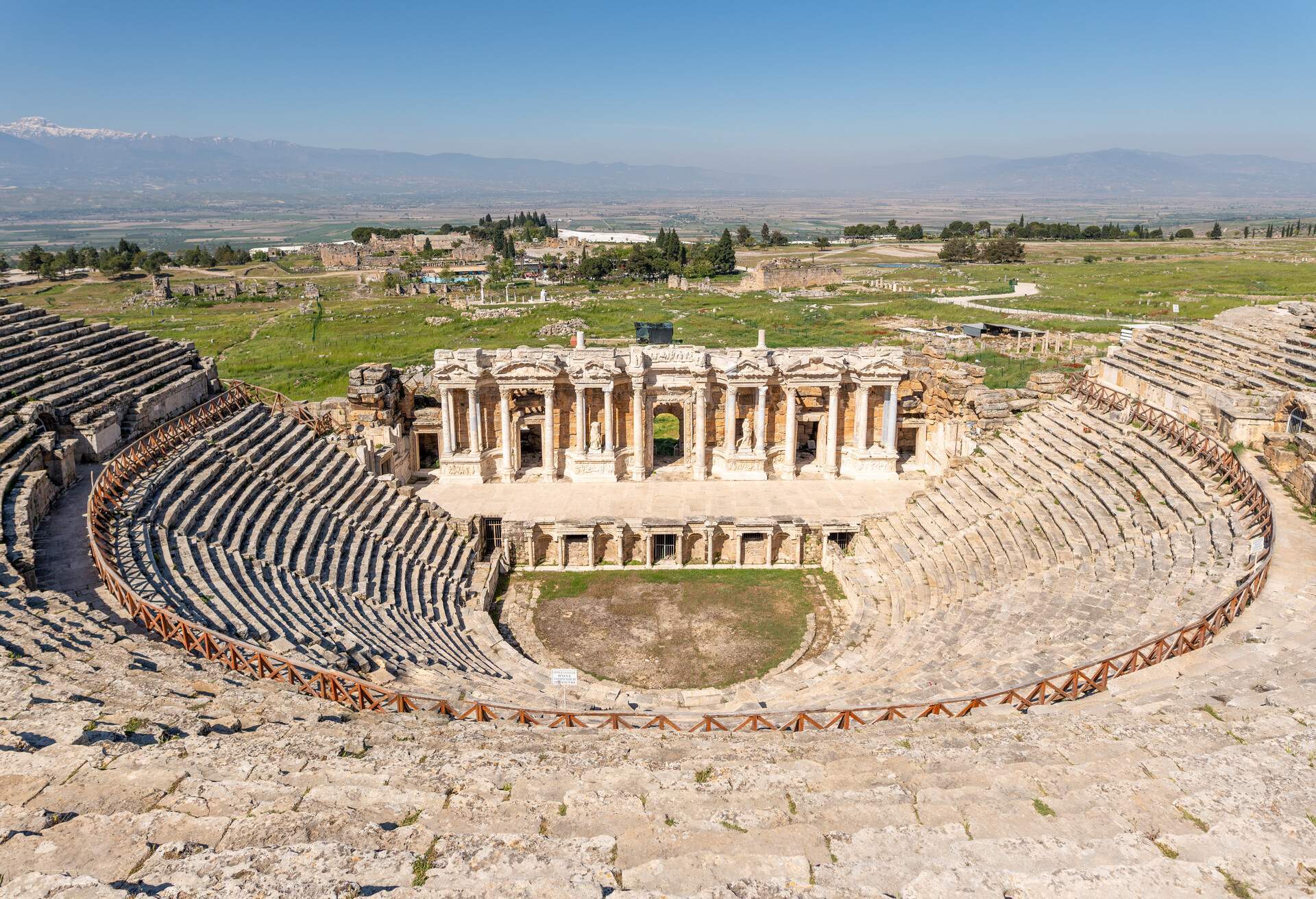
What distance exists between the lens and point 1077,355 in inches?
1953

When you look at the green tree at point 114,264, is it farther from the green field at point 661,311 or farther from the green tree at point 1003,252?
the green tree at point 1003,252

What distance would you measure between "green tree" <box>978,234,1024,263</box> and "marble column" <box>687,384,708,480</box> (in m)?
100

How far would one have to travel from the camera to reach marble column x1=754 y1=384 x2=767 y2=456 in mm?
35500

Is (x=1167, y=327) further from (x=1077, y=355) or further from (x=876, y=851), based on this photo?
(x=876, y=851)

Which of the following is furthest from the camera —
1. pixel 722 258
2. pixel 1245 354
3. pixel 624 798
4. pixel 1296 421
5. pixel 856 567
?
pixel 722 258

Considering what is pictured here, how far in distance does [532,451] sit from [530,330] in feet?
104

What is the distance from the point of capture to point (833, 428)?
1419 inches

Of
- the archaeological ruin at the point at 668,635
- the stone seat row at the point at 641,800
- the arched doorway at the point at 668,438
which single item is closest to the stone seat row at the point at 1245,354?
the archaeological ruin at the point at 668,635

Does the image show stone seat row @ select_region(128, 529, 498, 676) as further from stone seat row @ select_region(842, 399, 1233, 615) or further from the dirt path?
the dirt path

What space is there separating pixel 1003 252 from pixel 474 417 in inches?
4186

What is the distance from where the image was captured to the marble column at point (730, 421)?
35.5 m

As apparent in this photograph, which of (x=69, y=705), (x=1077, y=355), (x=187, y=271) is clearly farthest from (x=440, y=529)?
(x=187, y=271)

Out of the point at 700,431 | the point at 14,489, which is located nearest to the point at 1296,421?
the point at 700,431

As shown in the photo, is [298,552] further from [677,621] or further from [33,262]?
[33,262]
